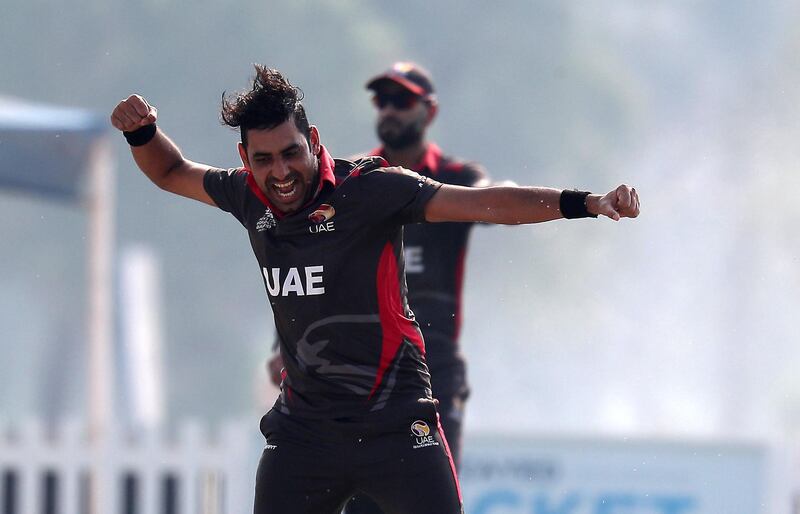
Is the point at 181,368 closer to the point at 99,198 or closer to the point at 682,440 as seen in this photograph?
the point at 99,198

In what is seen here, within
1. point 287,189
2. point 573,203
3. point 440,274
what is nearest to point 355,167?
point 287,189

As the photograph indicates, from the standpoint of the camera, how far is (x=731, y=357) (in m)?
35.5

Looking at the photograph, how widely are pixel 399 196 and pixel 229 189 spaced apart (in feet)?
2.35

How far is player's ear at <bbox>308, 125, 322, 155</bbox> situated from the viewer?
15.6 feet

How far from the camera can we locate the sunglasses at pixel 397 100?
676 cm

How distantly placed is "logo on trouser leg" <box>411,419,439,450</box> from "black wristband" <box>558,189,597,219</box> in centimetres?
85

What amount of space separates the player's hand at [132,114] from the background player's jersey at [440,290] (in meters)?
1.54

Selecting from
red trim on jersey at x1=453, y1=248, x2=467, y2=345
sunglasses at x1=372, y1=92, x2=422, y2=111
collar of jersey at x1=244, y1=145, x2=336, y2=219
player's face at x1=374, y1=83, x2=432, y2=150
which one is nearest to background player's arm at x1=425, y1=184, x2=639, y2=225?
collar of jersey at x1=244, y1=145, x2=336, y2=219

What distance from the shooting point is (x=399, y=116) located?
6727 mm

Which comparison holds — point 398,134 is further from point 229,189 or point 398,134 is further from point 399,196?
point 399,196

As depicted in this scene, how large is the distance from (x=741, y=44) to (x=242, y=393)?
52.6 ft

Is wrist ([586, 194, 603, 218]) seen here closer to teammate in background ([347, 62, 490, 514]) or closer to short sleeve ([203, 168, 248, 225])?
short sleeve ([203, 168, 248, 225])

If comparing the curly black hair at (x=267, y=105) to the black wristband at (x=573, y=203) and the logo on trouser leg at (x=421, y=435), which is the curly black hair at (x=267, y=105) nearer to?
the black wristband at (x=573, y=203)

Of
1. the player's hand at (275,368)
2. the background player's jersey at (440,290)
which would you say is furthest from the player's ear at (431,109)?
the player's hand at (275,368)
